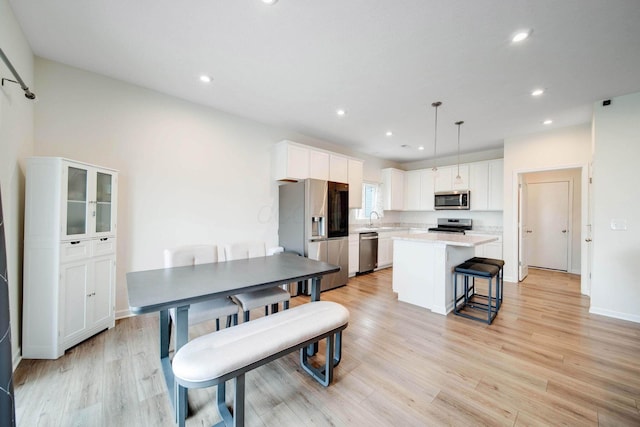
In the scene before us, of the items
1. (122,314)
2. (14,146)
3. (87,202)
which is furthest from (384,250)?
(14,146)

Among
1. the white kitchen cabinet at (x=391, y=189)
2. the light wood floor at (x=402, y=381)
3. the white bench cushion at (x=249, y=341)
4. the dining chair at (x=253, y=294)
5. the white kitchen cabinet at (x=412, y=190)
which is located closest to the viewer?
the white bench cushion at (x=249, y=341)

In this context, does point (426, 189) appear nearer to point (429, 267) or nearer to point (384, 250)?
point (384, 250)

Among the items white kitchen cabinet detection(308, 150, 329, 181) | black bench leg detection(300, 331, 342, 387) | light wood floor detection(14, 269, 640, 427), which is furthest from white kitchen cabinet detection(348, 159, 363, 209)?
black bench leg detection(300, 331, 342, 387)

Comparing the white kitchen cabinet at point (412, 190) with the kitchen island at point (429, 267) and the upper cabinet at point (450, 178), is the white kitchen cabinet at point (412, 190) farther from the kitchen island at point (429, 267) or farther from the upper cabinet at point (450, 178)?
the kitchen island at point (429, 267)

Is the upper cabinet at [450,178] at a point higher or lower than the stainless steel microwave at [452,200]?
higher

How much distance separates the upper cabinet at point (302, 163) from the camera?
157 inches

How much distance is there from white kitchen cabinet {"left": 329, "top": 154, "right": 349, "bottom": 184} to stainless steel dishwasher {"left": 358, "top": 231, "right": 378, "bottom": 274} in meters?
1.23

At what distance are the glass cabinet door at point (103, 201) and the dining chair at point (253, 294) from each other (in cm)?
126

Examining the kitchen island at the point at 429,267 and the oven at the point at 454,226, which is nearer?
the kitchen island at the point at 429,267

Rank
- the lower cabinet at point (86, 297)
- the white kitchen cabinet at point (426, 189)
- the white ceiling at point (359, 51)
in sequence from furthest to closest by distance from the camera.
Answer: the white kitchen cabinet at point (426, 189) → the lower cabinet at point (86, 297) → the white ceiling at point (359, 51)

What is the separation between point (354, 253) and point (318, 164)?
6.26ft

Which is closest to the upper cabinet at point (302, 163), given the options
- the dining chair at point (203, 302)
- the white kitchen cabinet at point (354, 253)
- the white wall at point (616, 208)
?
the white kitchen cabinet at point (354, 253)

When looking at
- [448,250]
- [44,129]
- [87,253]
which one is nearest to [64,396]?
[87,253]

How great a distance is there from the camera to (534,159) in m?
4.32
